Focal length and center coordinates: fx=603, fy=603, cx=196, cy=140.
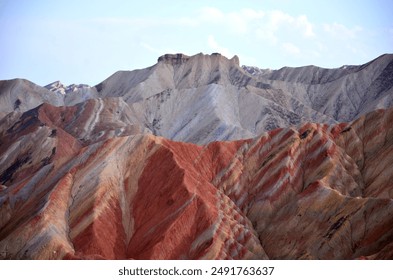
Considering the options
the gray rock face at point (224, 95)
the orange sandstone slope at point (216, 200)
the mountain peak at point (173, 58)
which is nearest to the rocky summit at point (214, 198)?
the orange sandstone slope at point (216, 200)

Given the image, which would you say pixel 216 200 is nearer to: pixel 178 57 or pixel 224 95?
pixel 224 95

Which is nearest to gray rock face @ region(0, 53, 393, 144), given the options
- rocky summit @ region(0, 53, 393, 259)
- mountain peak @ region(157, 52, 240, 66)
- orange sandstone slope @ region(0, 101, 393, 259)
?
mountain peak @ region(157, 52, 240, 66)

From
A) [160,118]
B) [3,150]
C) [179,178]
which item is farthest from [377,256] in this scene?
[160,118]

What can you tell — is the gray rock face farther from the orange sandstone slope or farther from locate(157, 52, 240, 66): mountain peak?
the orange sandstone slope

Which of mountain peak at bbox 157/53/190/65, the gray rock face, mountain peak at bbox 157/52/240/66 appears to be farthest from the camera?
mountain peak at bbox 157/52/240/66

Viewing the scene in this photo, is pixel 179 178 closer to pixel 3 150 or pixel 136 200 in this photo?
pixel 136 200

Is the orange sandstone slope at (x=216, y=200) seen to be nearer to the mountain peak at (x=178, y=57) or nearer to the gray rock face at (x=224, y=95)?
the gray rock face at (x=224, y=95)

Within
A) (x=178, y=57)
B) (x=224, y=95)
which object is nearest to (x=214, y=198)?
(x=224, y=95)

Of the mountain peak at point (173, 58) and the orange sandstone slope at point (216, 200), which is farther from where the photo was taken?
the mountain peak at point (173, 58)
